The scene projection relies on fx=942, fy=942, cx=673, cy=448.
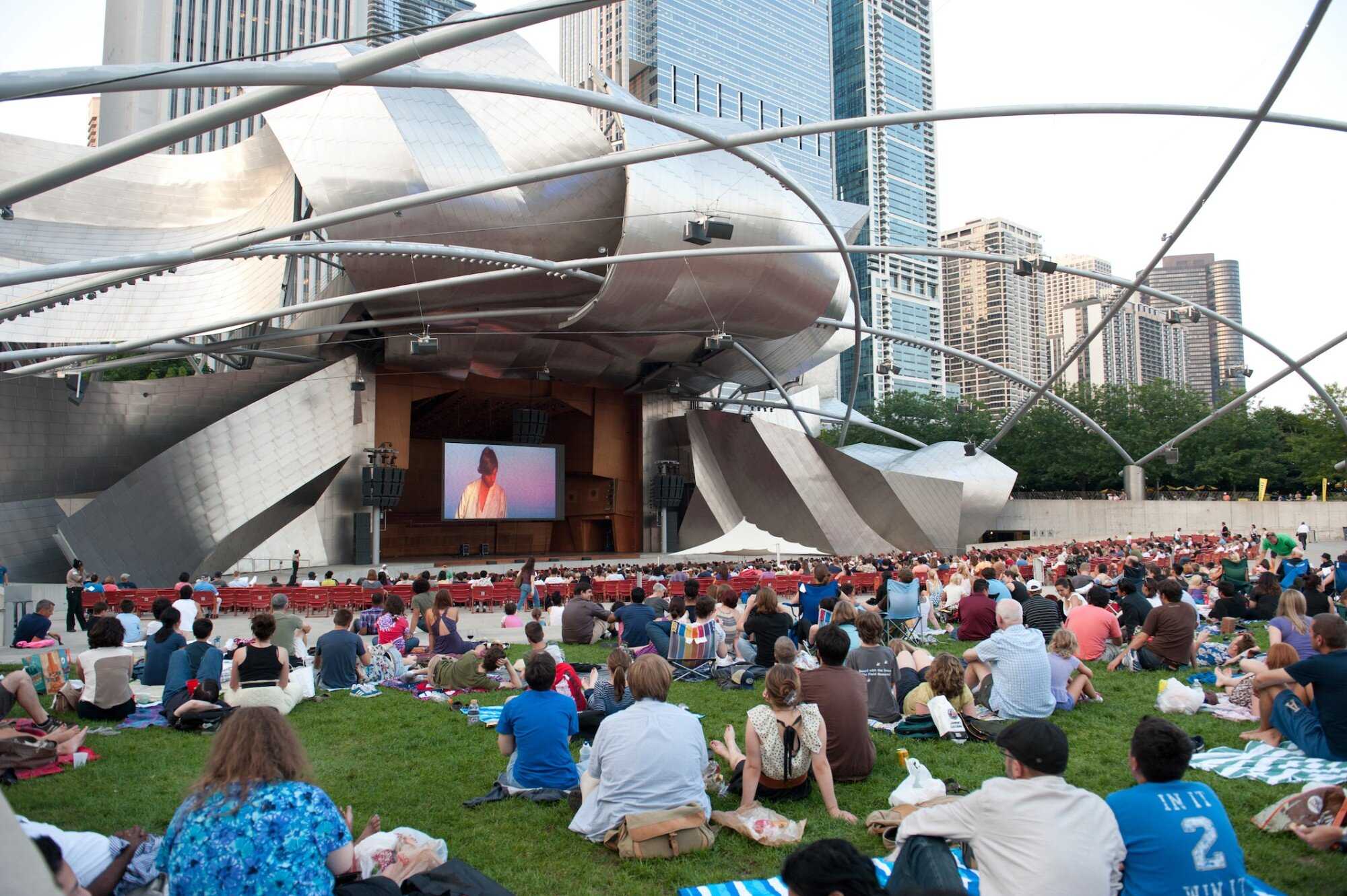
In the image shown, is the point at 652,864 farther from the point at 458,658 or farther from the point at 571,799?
the point at 458,658

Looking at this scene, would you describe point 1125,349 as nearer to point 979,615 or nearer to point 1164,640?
point 1164,640

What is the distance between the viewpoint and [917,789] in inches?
196

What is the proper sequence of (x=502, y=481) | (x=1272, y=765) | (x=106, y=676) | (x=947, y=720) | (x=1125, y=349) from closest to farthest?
(x=1272, y=765), (x=947, y=720), (x=106, y=676), (x=502, y=481), (x=1125, y=349)

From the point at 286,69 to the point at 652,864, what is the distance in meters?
6.79

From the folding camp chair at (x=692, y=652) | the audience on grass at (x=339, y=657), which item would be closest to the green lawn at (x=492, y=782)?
the audience on grass at (x=339, y=657)

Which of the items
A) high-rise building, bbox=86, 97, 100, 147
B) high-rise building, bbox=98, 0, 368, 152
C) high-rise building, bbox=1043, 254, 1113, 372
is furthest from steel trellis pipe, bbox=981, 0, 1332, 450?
high-rise building, bbox=1043, 254, 1113, 372

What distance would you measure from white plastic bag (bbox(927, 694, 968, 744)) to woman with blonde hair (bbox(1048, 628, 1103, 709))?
117 centimetres

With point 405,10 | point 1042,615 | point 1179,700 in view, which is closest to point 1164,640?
point 1042,615

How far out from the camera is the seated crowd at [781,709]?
9.98 ft

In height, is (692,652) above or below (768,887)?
above

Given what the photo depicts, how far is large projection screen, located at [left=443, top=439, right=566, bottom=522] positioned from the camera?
32656 mm

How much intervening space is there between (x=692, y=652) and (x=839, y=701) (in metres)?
3.99

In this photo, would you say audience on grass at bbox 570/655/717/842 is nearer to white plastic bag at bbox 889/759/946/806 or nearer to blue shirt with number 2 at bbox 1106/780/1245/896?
white plastic bag at bbox 889/759/946/806

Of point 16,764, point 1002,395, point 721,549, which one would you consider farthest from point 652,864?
point 1002,395
